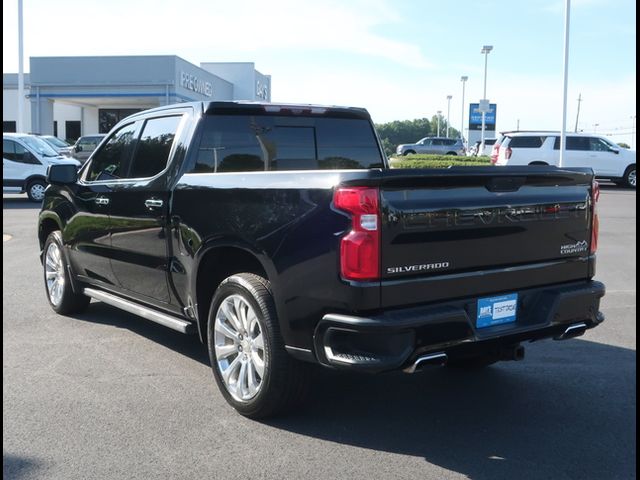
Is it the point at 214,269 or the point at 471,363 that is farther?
the point at 471,363

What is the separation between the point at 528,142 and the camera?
92.0 feet

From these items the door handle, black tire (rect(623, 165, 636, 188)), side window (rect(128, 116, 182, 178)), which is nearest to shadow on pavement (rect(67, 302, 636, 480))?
→ the door handle

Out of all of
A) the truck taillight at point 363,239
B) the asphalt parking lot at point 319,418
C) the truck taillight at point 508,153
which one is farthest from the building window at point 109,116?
the truck taillight at point 363,239

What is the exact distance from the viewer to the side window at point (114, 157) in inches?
239

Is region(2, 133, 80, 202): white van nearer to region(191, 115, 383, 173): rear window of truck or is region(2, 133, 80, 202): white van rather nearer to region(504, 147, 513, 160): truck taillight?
region(504, 147, 513, 160): truck taillight

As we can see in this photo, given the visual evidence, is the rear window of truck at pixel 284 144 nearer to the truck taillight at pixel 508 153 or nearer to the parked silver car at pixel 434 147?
the truck taillight at pixel 508 153

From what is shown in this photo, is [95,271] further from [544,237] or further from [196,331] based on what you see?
[544,237]

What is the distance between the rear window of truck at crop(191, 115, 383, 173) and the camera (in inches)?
209

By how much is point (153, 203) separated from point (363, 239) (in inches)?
85.4

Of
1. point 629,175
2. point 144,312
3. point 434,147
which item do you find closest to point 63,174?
point 144,312

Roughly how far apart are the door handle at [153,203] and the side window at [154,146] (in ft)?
0.90

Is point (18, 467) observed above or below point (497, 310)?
below

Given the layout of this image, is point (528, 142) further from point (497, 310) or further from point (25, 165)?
point (497, 310)

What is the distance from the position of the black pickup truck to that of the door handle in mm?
14
